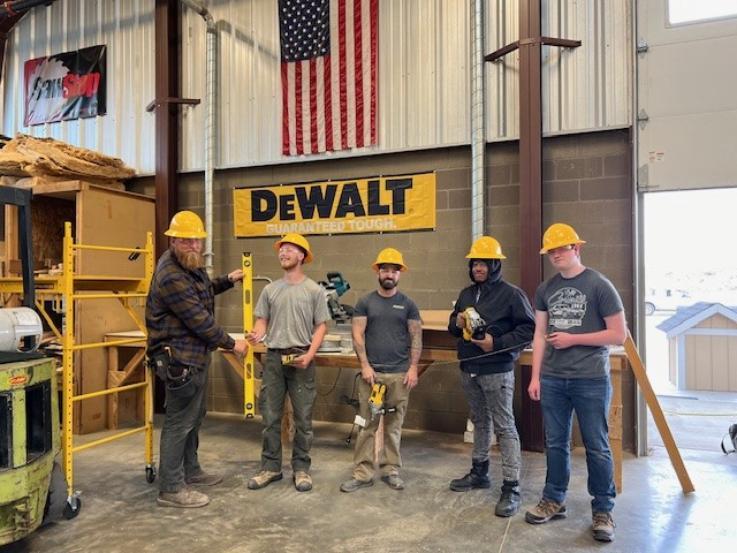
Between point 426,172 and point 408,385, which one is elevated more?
point 426,172

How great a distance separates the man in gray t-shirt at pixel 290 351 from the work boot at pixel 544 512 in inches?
56.4

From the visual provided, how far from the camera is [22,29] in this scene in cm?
676

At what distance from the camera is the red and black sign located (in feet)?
20.9

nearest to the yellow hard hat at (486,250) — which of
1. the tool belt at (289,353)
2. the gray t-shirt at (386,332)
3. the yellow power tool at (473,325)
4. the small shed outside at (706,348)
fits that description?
the yellow power tool at (473,325)

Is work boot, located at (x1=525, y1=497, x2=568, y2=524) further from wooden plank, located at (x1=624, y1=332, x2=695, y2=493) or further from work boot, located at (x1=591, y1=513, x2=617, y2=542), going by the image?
wooden plank, located at (x1=624, y1=332, x2=695, y2=493)

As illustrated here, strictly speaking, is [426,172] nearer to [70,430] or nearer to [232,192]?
[232,192]

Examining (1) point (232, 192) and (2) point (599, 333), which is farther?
(1) point (232, 192)

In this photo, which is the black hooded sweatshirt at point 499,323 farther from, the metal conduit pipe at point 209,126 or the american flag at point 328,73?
the metal conduit pipe at point 209,126

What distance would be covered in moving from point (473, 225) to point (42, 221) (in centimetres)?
465

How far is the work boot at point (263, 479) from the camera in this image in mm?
3559

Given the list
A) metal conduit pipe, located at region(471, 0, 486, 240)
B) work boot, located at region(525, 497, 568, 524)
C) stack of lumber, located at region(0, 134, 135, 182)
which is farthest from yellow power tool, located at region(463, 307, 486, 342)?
stack of lumber, located at region(0, 134, 135, 182)

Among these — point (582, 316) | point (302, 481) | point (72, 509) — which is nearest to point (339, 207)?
point (302, 481)

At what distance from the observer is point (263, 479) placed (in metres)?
3.58

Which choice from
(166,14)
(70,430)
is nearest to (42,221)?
(166,14)
